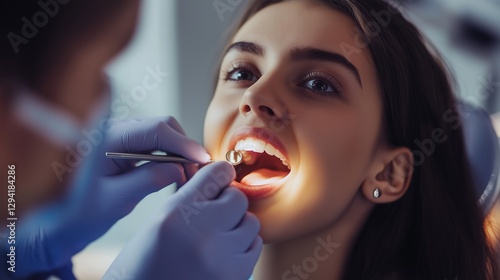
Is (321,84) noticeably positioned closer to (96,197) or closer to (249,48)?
(249,48)

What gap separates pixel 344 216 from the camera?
1.12m

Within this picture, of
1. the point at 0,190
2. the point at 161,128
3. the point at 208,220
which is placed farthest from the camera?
the point at 0,190

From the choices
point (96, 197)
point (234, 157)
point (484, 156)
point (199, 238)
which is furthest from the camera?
point (484, 156)

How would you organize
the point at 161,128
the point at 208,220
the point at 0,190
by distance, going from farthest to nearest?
the point at 0,190
the point at 161,128
the point at 208,220

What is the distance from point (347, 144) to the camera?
1033 mm

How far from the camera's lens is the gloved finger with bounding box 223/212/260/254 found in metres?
0.96

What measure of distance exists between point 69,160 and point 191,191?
0.40 meters

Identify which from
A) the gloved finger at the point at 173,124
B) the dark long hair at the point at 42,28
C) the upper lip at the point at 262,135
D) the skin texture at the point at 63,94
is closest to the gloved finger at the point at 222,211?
the upper lip at the point at 262,135

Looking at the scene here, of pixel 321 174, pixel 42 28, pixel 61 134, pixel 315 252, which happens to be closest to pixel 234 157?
pixel 321 174

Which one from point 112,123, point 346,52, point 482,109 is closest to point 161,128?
point 112,123

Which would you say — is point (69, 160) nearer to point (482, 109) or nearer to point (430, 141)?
point (430, 141)

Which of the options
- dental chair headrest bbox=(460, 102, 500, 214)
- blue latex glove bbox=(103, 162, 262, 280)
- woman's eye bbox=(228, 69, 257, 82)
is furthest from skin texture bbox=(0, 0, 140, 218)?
dental chair headrest bbox=(460, 102, 500, 214)

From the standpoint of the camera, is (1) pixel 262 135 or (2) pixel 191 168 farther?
(2) pixel 191 168

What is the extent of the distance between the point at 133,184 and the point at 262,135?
0.31 m
